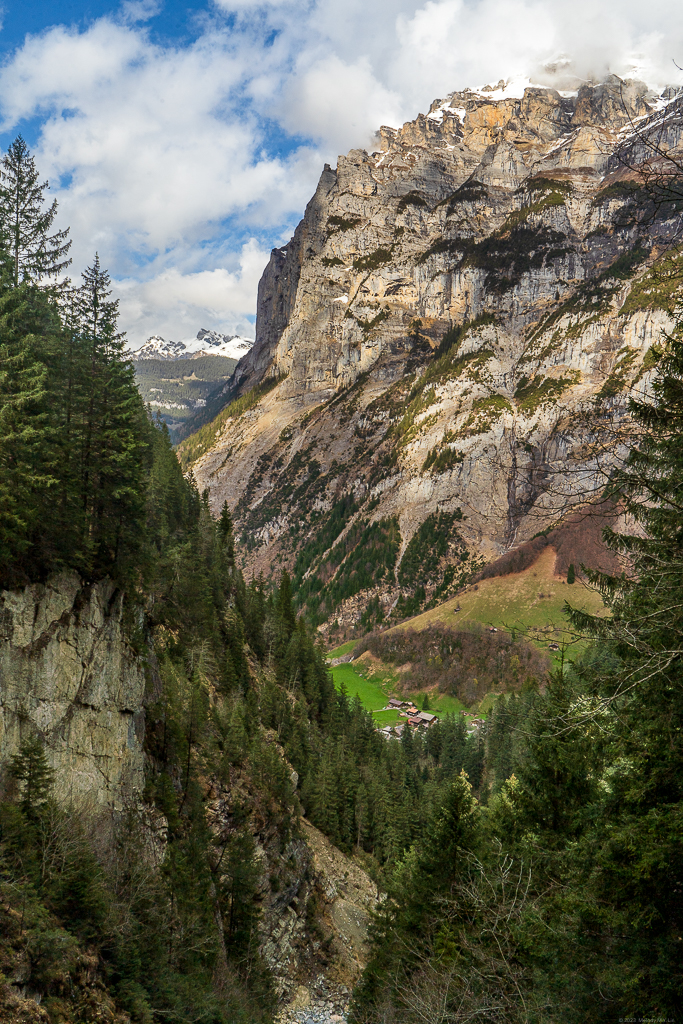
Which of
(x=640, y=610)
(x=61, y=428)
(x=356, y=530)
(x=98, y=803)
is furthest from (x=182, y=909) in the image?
(x=356, y=530)

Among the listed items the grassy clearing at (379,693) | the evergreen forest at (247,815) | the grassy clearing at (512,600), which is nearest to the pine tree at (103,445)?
the evergreen forest at (247,815)

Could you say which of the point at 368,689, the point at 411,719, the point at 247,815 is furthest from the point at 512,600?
the point at 247,815

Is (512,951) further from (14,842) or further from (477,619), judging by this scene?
(477,619)

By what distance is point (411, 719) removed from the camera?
104 m

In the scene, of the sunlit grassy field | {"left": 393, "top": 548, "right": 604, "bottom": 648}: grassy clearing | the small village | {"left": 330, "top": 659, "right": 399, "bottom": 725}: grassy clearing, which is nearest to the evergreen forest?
the small village

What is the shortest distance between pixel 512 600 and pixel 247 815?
108353 millimetres

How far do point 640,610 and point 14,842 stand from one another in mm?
15161

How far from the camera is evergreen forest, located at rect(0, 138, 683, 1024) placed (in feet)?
30.7

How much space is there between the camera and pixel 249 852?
26.0 meters

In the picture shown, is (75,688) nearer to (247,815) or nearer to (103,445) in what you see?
(103,445)

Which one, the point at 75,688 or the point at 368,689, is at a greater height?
the point at 75,688

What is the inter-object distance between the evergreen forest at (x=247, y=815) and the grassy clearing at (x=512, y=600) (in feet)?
314

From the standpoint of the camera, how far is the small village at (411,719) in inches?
3885

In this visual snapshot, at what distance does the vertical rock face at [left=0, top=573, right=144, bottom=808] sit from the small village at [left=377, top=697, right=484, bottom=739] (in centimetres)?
7861
